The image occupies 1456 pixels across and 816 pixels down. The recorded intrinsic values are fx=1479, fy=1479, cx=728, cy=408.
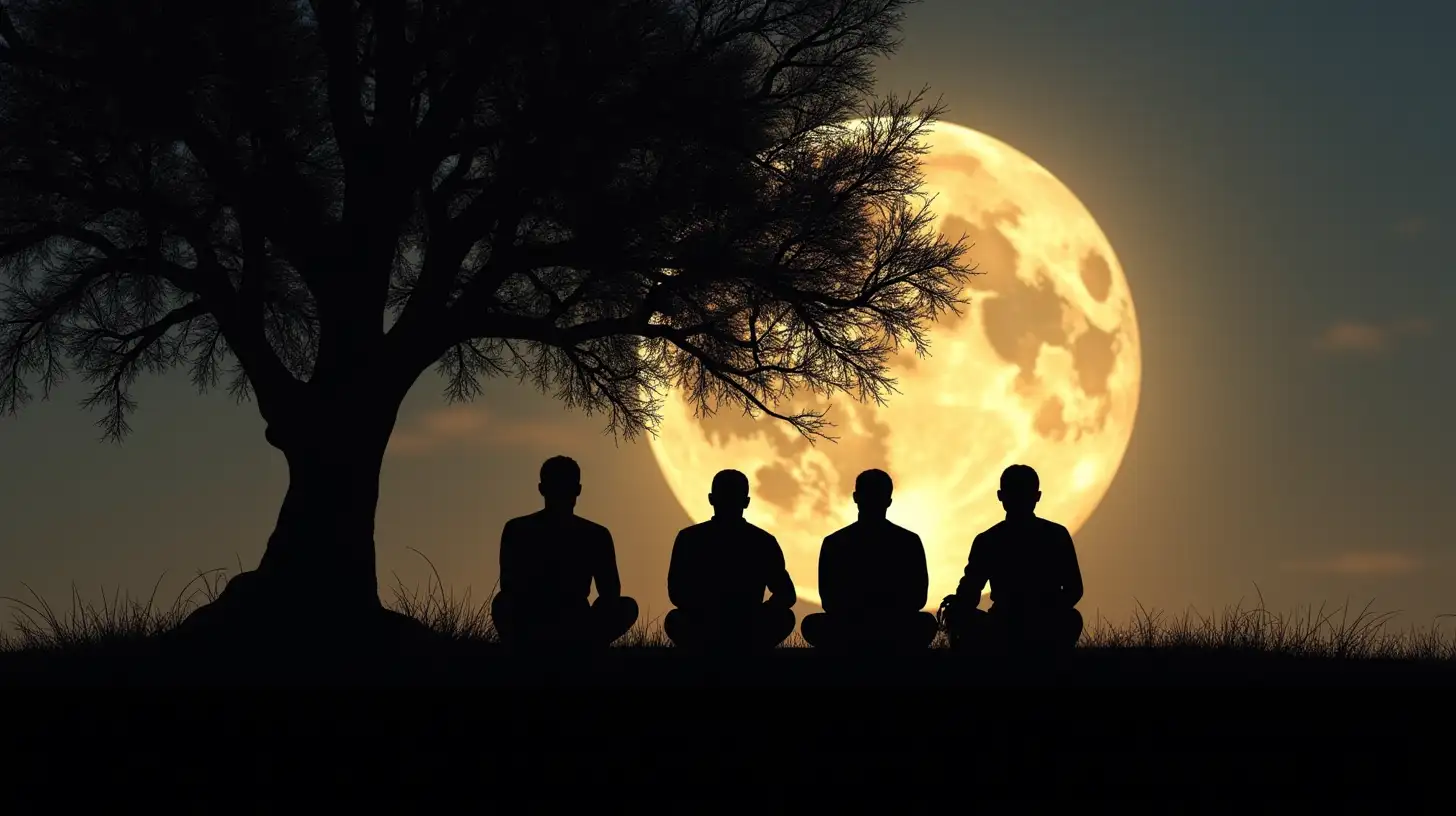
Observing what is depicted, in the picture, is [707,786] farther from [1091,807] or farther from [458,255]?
[458,255]

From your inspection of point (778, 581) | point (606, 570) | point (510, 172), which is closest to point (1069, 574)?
point (778, 581)

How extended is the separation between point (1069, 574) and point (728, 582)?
261 centimetres

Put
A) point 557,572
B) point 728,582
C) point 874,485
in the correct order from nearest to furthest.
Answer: point 874,485 → point 728,582 → point 557,572

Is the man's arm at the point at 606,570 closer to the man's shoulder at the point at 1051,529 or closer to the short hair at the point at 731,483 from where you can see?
the short hair at the point at 731,483

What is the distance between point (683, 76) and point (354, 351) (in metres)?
4.66

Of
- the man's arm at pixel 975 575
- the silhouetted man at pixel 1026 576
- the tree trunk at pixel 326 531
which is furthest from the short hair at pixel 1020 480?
the tree trunk at pixel 326 531

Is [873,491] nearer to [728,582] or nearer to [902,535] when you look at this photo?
[902,535]

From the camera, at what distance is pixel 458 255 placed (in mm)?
16703

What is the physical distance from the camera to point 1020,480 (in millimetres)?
11219

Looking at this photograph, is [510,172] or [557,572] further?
[510,172]

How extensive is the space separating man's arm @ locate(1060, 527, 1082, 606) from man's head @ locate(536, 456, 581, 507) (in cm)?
376

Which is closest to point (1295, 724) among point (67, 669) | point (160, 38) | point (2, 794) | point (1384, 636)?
point (2, 794)

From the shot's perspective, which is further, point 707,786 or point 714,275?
point 714,275

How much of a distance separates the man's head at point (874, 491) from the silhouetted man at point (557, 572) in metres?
2.02
